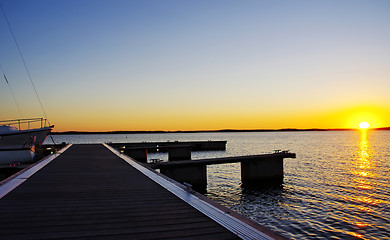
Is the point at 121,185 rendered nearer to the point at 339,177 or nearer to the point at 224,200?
the point at 224,200

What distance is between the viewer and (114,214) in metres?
4.79

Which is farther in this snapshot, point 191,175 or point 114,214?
point 191,175

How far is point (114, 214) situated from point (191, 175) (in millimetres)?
15871

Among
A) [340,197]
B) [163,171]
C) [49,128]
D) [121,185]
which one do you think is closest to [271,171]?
[340,197]

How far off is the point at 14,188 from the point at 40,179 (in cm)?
158

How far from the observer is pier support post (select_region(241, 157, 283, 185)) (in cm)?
2256

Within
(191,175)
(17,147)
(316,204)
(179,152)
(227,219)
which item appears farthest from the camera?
(179,152)

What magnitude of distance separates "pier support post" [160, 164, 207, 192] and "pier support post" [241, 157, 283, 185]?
13.7ft

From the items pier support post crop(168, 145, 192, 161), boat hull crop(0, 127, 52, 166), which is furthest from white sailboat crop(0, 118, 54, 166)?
pier support post crop(168, 145, 192, 161)

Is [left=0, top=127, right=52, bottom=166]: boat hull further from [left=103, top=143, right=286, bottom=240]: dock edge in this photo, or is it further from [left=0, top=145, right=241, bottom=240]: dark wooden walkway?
[left=103, top=143, right=286, bottom=240]: dock edge

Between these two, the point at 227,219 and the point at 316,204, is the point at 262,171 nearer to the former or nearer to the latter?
the point at 316,204

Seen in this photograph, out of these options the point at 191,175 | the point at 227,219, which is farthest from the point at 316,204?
the point at 227,219

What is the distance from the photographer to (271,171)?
23188 millimetres

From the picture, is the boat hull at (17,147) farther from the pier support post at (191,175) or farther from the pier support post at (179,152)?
the pier support post at (179,152)
